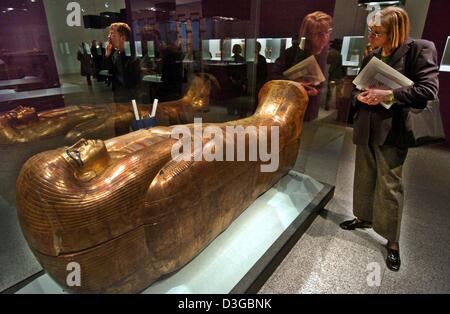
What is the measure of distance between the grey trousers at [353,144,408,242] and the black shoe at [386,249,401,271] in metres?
0.09

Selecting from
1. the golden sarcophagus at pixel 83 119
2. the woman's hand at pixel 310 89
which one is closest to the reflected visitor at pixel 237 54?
the golden sarcophagus at pixel 83 119

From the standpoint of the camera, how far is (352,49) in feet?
8.20

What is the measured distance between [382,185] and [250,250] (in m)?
1.02

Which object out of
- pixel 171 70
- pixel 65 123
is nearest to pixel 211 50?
pixel 171 70

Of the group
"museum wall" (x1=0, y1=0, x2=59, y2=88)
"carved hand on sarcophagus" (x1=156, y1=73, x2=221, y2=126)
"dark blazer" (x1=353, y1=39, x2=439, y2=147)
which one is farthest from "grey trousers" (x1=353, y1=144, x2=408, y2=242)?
"museum wall" (x1=0, y1=0, x2=59, y2=88)

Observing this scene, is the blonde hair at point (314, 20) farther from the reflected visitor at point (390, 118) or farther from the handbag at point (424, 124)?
the handbag at point (424, 124)

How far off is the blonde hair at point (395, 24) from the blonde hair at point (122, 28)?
1664mm

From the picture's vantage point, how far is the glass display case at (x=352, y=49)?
2.47 m

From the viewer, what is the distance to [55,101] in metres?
1.69

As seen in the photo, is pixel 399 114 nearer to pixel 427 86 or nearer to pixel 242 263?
pixel 427 86

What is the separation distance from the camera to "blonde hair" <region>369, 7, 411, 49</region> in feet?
4.96

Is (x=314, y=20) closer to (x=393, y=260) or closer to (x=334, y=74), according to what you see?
(x=334, y=74)
